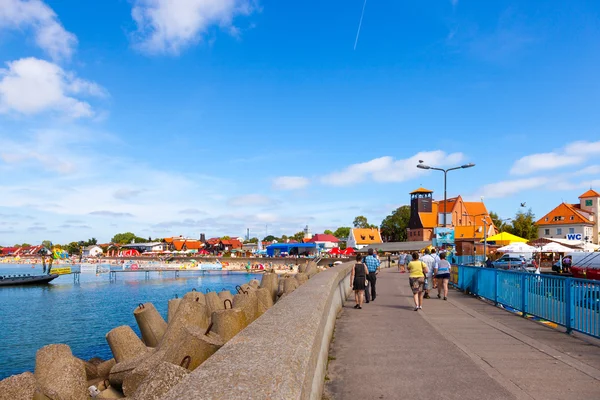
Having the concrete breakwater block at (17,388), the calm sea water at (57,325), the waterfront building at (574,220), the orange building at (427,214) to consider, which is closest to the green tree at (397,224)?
the orange building at (427,214)

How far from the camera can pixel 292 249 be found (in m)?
121

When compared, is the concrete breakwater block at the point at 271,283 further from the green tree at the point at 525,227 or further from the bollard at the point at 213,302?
the green tree at the point at 525,227

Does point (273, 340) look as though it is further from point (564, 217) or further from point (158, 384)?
point (564, 217)

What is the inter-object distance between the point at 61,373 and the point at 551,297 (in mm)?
9360

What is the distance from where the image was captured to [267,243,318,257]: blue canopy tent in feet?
377

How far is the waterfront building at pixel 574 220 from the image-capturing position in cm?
9769

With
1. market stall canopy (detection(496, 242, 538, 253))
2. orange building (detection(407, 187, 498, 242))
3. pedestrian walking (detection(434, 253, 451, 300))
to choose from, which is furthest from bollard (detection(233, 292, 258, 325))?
orange building (detection(407, 187, 498, 242))

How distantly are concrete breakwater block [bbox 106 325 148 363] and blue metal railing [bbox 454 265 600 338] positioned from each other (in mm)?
7910

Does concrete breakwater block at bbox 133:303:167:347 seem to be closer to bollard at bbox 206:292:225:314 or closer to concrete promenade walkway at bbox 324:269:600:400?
bollard at bbox 206:292:225:314

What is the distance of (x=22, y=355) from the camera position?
2036 centimetres

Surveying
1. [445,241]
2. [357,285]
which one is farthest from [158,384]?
[445,241]

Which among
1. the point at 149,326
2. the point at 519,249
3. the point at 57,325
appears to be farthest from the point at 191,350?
the point at 519,249

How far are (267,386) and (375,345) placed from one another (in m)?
5.71

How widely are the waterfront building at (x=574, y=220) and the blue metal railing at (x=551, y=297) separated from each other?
93.0 m
